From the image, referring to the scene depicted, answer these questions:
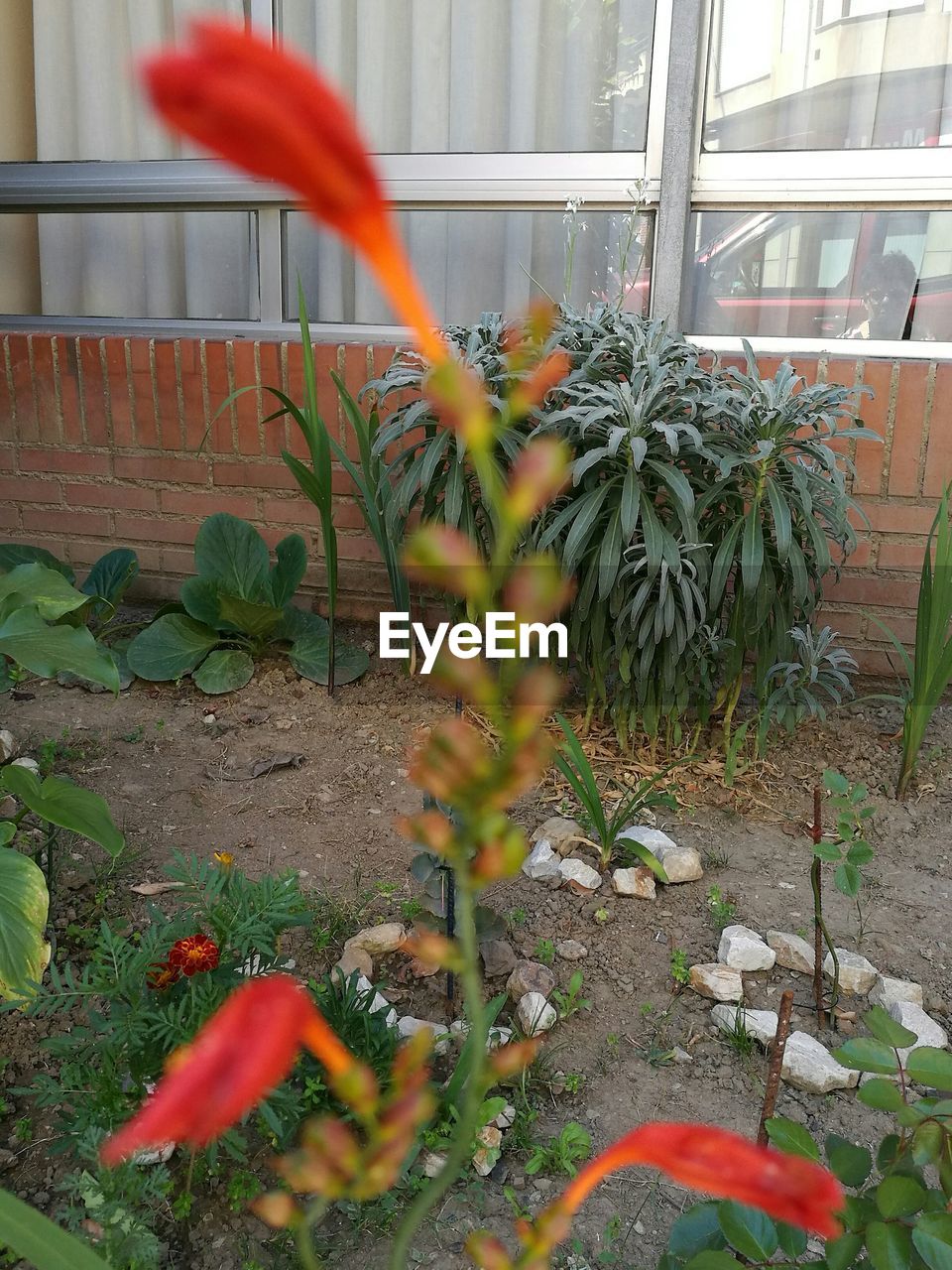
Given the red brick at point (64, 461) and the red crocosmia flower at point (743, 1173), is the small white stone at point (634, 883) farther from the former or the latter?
the red brick at point (64, 461)

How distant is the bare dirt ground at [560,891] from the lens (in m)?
1.29

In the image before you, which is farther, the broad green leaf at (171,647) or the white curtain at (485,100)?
the white curtain at (485,100)

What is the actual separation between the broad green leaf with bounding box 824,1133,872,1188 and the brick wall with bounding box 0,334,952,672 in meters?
2.17

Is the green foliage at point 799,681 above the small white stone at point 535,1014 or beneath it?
above

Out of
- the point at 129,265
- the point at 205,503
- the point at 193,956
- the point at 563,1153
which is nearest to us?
the point at 193,956

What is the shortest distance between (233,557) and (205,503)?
516mm

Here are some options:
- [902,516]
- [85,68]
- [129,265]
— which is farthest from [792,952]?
[85,68]

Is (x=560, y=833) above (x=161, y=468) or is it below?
below

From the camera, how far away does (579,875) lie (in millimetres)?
1938

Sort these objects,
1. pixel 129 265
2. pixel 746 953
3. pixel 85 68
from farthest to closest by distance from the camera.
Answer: pixel 129 265 → pixel 85 68 → pixel 746 953

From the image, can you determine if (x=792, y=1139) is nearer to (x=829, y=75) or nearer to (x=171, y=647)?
(x=171, y=647)

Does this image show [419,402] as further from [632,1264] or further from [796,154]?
[632,1264]

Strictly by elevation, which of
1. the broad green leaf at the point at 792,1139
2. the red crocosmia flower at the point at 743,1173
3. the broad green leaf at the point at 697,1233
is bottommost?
the broad green leaf at the point at 697,1233

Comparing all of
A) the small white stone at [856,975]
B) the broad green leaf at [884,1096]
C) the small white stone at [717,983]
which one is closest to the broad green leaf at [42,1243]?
the broad green leaf at [884,1096]
